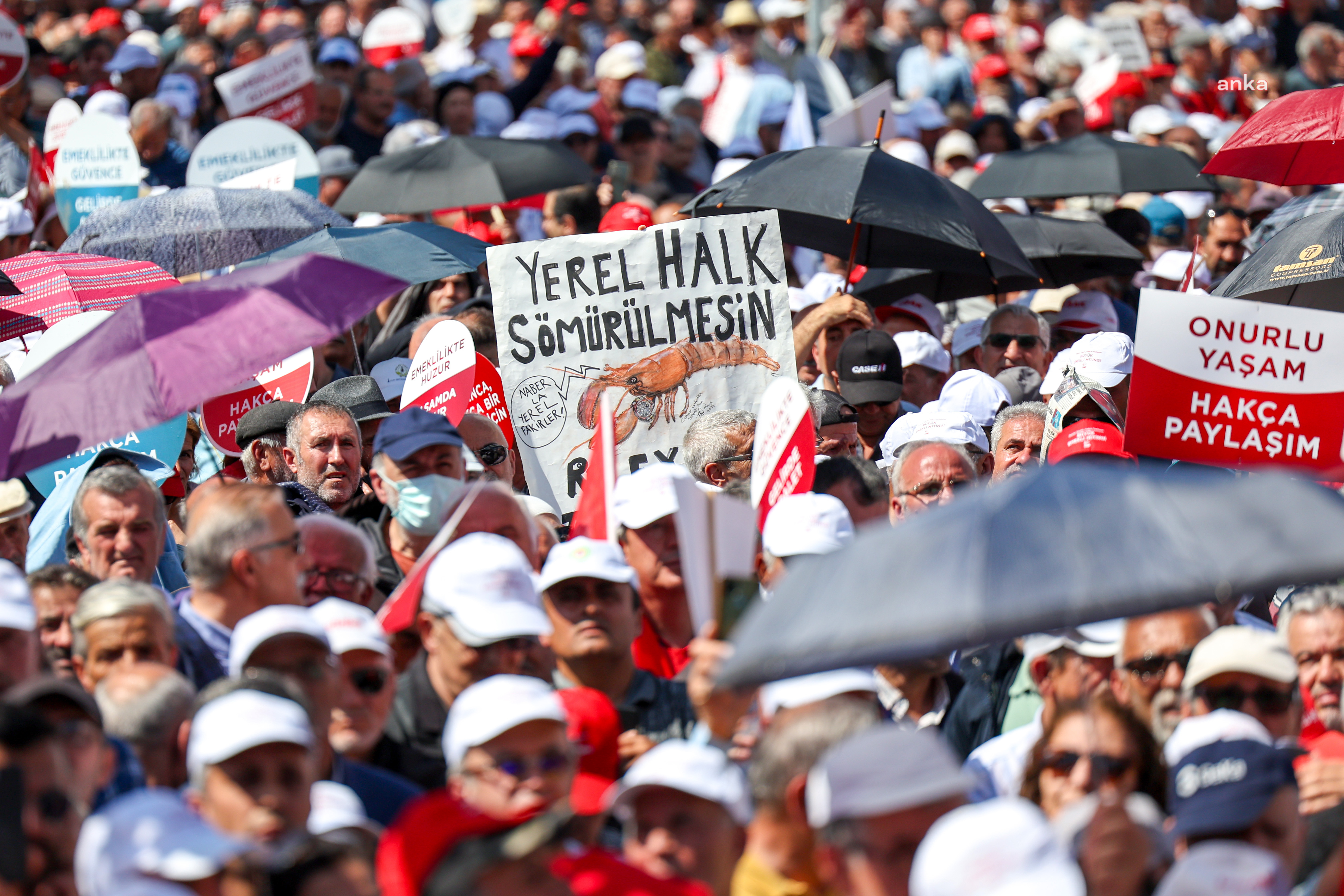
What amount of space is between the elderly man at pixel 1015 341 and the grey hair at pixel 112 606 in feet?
16.5

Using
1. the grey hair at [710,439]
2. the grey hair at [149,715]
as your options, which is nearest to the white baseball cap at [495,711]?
the grey hair at [149,715]

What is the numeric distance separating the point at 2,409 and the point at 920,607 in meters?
3.00

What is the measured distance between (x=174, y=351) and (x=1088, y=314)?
5743 millimetres

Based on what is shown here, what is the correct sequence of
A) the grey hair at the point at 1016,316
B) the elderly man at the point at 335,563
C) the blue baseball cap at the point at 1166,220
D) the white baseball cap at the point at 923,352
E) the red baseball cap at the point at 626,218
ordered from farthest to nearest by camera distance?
1. the blue baseball cap at the point at 1166,220
2. the red baseball cap at the point at 626,218
3. the grey hair at the point at 1016,316
4. the white baseball cap at the point at 923,352
5. the elderly man at the point at 335,563

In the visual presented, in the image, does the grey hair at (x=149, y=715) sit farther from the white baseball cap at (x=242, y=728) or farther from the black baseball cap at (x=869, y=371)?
the black baseball cap at (x=869, y=371)

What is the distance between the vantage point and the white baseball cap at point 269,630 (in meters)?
4.12

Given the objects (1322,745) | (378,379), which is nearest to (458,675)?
(1322,745)

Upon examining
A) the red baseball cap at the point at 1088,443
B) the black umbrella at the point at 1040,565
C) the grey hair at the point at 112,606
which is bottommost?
the red baseball cap at the point at 1088,443

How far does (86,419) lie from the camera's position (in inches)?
189

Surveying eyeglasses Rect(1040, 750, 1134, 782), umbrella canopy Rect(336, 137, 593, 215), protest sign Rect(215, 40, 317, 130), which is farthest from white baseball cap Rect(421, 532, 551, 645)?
protest sign Rect(215, 40, 317, 130)

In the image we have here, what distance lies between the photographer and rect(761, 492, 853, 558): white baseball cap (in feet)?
16.9

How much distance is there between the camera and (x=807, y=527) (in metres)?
5.16

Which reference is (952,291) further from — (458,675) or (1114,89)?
(458,675)

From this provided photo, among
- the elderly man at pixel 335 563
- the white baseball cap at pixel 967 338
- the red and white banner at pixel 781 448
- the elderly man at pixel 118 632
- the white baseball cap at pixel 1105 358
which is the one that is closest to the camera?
the elderly man at pixel 118 632
